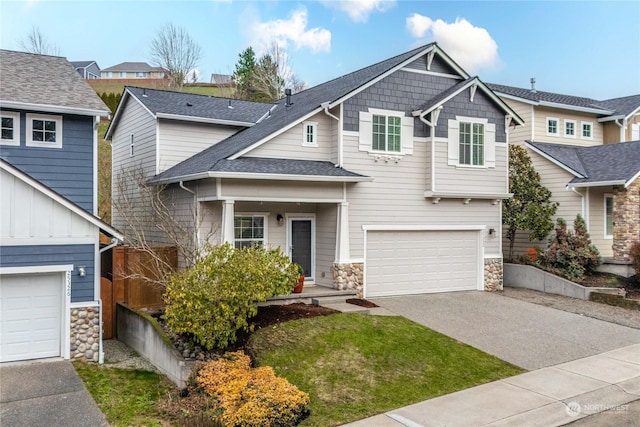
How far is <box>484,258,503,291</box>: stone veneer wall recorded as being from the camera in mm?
16750

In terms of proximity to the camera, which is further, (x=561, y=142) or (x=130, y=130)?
(x=561, y=142)

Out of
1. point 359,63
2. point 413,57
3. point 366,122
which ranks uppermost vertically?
point 359,63

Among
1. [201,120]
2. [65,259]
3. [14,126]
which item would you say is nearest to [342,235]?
[201,120]

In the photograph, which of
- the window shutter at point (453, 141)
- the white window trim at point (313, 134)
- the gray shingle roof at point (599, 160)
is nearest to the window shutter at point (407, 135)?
the window shutter at point (453, 141)

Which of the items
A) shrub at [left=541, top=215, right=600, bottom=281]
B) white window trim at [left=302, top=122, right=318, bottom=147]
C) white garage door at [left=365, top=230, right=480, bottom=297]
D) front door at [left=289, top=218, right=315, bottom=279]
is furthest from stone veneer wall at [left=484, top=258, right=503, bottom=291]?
white window trim at [left=302, top=122, right=318, bottom=147]

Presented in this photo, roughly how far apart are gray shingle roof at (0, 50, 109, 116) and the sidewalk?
31.1 ft

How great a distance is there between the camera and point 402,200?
15.4m

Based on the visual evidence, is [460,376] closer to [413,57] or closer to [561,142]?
[413,57]

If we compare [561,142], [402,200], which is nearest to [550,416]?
[402,200]

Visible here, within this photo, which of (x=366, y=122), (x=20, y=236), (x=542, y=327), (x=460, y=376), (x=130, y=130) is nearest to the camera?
(x=460, y=376)

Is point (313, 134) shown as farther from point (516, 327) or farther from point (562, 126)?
point (562, 126)

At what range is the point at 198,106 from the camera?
58.9ft

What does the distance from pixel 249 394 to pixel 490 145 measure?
11.9 meters

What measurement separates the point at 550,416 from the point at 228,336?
19.2ft
